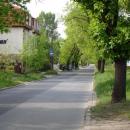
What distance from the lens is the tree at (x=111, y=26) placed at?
1870 centimetres

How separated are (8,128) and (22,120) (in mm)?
2067

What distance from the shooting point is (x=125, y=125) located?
13.9 metres

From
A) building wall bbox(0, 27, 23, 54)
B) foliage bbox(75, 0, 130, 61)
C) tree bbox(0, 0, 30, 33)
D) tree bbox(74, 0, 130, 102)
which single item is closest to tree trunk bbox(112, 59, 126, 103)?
tree bbox(74, 0, 130, 102)

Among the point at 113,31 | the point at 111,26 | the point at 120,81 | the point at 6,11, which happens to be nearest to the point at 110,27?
the point at 111,26

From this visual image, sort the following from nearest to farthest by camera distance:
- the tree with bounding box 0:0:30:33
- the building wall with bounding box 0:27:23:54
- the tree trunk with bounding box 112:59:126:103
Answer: the tree trunk with bounding box 112:59:126:103 → the tree with bounding box 0:0:30:33 → the building wall with bounding box 0:27:23:54

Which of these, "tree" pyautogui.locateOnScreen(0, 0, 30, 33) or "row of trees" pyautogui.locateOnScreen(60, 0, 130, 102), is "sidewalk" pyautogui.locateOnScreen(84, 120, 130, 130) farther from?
"tree" pyautogui.locateOnScreen(0, 0, 30, 33)

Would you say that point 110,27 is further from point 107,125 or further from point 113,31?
point 107,125

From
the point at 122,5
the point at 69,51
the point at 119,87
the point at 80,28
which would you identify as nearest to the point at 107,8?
the point at 122,5

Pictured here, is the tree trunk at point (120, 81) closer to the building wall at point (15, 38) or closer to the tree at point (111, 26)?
the tree at point (111, 26)

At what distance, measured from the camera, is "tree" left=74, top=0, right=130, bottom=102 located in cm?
1870

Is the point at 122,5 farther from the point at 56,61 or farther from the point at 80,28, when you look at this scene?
the point at 56,61

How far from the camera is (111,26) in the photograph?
19.6 meters

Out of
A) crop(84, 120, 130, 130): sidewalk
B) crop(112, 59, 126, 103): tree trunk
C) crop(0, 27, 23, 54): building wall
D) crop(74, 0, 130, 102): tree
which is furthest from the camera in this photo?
crop(0, 27, 23, 54): building wall

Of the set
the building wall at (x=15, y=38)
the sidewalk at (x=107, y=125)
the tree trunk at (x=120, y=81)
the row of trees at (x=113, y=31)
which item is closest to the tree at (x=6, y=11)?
the row of trees at (x=113, y=31)
